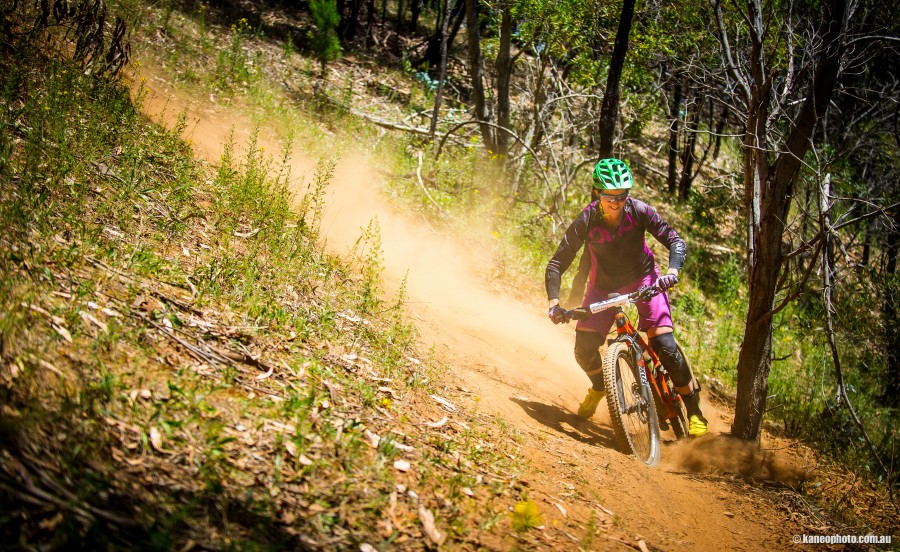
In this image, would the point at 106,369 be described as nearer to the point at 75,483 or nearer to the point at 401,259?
the point at 75,483

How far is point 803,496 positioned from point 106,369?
19.6 ft

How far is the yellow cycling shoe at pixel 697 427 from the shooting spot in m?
6.39

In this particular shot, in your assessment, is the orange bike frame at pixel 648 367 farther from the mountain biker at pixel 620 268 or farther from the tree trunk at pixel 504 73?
the tree trunk at pixel 504 73

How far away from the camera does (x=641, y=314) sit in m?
6.32

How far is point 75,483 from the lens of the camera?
2.49 meters

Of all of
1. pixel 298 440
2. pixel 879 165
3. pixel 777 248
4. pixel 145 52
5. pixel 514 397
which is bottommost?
pixel 514 397

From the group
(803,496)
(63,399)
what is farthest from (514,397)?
(63,399)

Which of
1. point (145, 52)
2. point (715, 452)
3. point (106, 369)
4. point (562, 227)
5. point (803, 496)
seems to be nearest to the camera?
point (106, 369)

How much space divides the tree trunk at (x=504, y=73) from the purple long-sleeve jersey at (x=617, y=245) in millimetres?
7599

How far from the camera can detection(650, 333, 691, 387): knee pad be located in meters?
6.18

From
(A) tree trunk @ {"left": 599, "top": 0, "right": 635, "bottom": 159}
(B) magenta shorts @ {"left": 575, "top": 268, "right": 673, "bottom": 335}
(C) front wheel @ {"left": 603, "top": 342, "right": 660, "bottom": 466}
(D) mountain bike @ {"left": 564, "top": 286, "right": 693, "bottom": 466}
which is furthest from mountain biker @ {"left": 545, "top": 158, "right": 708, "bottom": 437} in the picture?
(A) tree trunk @ {"left": 599, "top": 0, "right": 635, "bottom": 159}

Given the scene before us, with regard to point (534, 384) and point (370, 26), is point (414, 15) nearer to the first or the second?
point (370, 26)

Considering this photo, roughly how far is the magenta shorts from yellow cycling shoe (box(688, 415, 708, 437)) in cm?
106

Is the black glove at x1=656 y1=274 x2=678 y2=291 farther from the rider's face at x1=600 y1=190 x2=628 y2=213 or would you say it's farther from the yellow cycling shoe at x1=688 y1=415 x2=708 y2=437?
the yellow cycling shoe at x1=688 y1=415 x2=708 y2=437
